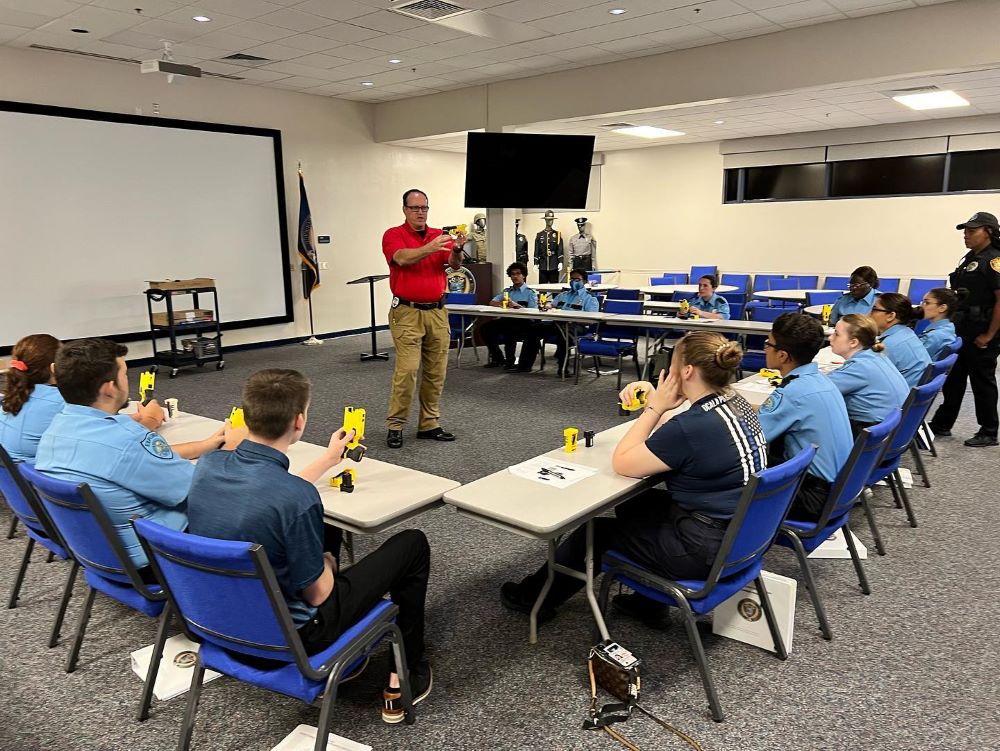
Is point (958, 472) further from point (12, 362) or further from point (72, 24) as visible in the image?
point (72, 24)

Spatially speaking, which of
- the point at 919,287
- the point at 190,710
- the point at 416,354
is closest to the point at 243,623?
the point at 190,710

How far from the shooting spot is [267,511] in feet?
5.55

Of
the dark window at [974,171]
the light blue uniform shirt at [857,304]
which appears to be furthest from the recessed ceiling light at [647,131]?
the light blue uniform shirt at [857,304]

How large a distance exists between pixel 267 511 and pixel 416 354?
132 inches

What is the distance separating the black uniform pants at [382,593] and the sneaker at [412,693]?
1.7 inches

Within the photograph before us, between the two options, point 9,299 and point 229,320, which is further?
point 229,320

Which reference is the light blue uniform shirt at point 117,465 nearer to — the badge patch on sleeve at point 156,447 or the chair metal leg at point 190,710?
the badge patch on sleeve at point 156,447

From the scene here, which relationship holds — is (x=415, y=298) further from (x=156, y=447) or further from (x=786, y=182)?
(x=786, y=182)

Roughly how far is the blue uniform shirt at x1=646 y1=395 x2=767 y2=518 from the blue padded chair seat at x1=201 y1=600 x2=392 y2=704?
111cm

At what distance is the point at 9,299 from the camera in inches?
291

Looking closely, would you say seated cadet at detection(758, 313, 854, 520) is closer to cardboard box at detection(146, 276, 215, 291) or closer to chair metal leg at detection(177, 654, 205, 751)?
chair metal leg at detection(177, 654, 205, 751)

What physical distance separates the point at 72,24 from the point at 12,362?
16.6 feet

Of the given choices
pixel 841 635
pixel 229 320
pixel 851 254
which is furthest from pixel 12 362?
pixel 851 254

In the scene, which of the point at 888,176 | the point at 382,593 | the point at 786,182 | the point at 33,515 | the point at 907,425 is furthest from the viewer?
the point at 786,182
